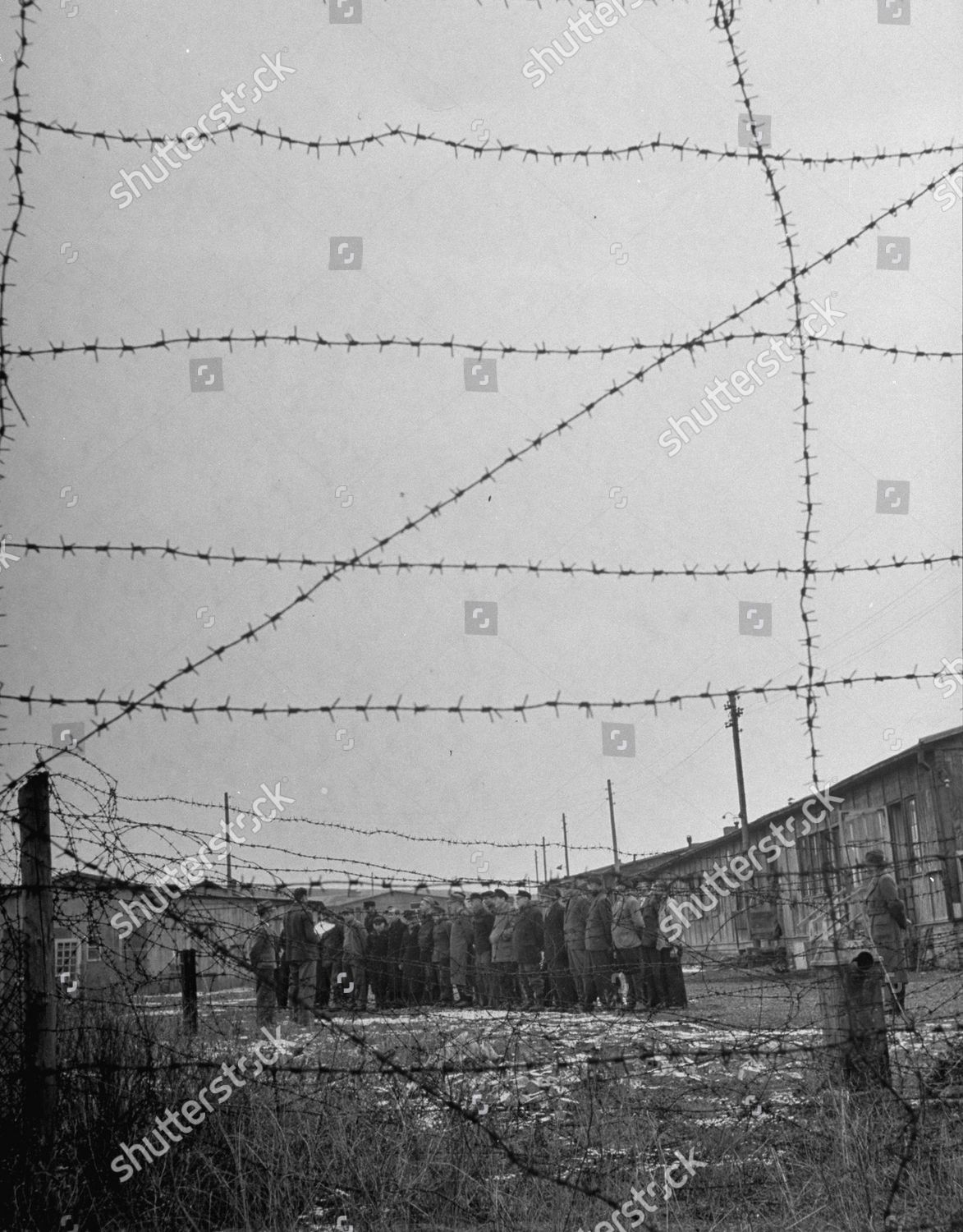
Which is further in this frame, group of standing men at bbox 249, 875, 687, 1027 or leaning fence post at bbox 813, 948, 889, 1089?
group of standing men at bbox 249, 875, 687, 1027

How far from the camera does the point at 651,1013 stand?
5949mm

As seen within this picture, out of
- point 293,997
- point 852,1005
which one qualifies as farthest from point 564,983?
point 293,997

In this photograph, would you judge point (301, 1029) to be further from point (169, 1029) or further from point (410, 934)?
point (410, 934)

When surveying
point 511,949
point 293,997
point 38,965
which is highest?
point 38,965

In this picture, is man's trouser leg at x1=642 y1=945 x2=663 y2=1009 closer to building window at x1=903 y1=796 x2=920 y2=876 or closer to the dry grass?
the dry grass

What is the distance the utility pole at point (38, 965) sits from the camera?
390cm

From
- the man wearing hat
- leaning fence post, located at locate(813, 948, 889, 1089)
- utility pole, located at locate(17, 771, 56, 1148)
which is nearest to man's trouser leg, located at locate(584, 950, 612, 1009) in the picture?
the man wearing hat

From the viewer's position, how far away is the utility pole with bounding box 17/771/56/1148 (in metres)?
3.90

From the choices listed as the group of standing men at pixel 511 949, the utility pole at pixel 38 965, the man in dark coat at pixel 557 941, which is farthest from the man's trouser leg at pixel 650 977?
the utility pole at pixel 38 965

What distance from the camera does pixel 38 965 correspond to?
397 centimetres

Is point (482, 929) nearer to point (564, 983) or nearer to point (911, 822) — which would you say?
point (564, 983)

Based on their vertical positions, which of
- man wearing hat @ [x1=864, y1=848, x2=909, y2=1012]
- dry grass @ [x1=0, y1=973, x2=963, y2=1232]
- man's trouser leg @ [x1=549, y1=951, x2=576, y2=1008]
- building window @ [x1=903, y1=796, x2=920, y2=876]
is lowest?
man's trouser leg @ [x1=549, y1=951, x2=576, y2=1008]

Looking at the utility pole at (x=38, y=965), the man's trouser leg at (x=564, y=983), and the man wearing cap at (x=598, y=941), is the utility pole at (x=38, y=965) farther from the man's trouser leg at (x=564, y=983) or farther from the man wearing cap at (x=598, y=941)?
the man's trouser leg at (x=564, y=983)

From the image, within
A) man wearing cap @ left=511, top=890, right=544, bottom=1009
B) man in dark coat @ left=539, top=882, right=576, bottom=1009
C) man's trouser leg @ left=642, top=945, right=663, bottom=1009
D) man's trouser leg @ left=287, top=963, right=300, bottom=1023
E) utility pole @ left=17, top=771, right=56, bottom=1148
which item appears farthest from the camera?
man wearing cap @ left=511, top=890, right=544, bottom=1009
